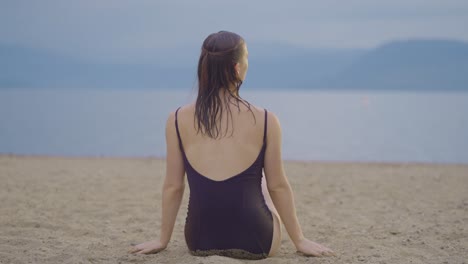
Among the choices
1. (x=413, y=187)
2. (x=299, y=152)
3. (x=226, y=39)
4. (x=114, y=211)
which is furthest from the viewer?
(x=299, y=152)

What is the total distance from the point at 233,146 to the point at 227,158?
0.24 feet

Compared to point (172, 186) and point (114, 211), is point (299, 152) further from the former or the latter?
point (172, 186)

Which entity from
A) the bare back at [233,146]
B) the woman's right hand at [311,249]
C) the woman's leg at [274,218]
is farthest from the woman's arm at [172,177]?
the woman's right hand at [311,249]

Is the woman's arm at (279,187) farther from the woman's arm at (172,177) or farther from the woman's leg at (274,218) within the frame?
the woman's arm at (172,177)

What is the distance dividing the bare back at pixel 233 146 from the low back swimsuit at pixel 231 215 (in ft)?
0.10

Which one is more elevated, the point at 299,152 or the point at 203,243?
the point at 203,243

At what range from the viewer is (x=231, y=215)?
3.44m

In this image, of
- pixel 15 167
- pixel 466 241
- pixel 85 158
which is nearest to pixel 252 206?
pixel 466 241

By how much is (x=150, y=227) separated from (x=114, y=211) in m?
0.72

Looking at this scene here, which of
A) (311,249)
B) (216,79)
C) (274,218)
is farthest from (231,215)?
(216,79)

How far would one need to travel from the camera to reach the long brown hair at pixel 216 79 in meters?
3.36

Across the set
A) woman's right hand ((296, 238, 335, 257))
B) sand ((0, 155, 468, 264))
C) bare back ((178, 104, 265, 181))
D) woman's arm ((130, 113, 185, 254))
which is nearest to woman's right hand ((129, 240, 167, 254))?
sand ((0, 155, 468, 264))

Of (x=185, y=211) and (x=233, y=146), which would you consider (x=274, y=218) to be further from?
(x=185, y=211)

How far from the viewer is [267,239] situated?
140 inches
